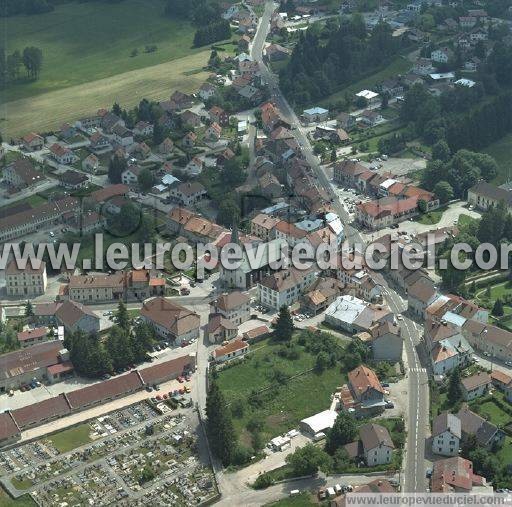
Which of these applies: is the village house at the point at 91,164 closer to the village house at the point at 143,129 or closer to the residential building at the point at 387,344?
the village house at the point at 143,129

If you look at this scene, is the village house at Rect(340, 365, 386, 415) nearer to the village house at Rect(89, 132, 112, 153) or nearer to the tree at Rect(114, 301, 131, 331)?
the tree at Rect(114, 301, 131, 331)

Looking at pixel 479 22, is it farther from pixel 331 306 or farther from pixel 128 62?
pixel 331 306

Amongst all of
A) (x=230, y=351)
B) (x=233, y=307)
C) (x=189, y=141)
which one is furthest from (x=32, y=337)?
(x=189, y=141)

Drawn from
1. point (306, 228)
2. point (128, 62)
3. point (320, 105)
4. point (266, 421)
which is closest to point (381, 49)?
point (320, 105)

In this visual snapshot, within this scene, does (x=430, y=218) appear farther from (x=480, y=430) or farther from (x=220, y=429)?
(x=220, y=429)

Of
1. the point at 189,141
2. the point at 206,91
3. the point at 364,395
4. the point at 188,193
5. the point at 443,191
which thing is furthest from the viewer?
the point at 206,91

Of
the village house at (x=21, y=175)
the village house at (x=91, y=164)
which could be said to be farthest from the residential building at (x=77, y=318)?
the village house at (x=91, y=164)
